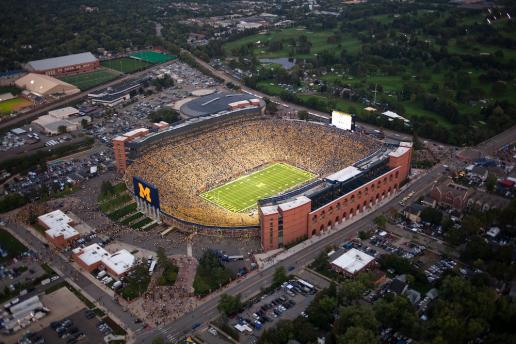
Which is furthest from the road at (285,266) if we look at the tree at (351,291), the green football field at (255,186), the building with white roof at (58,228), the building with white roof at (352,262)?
the building with white roof at (58,228)

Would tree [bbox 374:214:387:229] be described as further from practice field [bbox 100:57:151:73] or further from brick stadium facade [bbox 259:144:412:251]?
practice field [bbox 100:57:151:73]

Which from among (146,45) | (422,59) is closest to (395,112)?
(422,59)

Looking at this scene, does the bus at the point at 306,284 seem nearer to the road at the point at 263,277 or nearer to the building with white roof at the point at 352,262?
A: the road at the point at 263,277

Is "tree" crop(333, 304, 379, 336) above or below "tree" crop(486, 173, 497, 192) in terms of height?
above

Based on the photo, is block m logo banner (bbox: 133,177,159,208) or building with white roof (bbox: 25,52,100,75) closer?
block m logo banner (bbox: 133,177,159,208)

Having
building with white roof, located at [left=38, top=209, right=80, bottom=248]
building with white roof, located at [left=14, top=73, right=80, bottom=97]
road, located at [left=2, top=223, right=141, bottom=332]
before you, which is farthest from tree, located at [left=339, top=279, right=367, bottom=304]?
building with white roof, located at [left=14, top=73, right=80, bottom=97]
